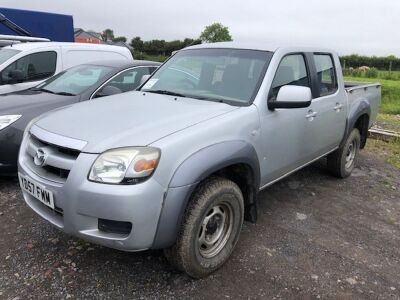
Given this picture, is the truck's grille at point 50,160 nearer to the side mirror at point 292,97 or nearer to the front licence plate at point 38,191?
the front licence plate at point 38,191

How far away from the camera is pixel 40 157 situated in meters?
2.91

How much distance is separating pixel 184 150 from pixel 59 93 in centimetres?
340

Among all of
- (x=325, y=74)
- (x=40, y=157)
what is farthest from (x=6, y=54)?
(x=325, y=74)

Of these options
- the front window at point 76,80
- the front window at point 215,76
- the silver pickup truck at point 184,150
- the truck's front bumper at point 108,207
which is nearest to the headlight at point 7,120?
the front window at point 76,80

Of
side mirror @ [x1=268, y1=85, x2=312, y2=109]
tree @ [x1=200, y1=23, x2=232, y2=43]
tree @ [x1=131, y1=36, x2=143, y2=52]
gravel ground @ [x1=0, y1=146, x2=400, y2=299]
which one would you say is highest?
tree @ [x1=200, y1=23, x2=232, y2=43]

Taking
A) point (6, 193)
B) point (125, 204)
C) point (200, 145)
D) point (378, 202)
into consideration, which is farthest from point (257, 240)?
point (6, 193)

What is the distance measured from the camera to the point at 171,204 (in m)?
2.59

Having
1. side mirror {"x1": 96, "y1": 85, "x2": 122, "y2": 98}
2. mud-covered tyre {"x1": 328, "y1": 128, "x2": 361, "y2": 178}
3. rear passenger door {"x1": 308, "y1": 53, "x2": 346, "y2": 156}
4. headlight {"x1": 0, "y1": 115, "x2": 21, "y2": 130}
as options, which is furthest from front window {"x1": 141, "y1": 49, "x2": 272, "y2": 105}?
mud-covered tyre {"x1": 328, "y1": 128, "x2": 361, "y2": 178}

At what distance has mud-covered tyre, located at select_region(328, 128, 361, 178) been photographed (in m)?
5.29

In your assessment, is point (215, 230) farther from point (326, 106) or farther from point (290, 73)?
point (326, 106)

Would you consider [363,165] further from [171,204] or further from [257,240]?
[171,204]

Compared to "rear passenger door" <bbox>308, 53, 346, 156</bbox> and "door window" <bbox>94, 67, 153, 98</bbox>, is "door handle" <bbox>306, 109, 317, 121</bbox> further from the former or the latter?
"door window" <bbox>94, 67, 153, 98</bbox>

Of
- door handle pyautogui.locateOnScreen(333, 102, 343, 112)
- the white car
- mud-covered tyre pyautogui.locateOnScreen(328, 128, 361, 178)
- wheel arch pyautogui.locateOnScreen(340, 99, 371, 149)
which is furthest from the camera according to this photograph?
the white car

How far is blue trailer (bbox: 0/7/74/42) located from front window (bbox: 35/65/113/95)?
8252 millimetres
